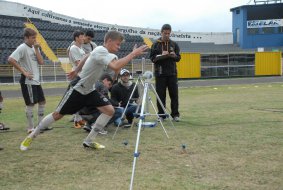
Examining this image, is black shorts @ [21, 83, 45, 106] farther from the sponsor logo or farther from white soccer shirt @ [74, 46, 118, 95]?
the sponsor logo

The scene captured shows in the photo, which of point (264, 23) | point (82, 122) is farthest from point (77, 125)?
point (264, 23)

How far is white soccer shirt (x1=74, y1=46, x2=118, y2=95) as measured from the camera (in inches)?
211

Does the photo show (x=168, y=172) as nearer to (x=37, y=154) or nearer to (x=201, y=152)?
(x=201, y=152)

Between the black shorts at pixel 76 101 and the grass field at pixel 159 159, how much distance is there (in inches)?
25.7

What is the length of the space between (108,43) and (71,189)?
2.24 meters

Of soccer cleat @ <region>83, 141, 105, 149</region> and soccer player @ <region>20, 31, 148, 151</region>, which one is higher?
soccer player @ <region>20, 31, 148, 151</region>

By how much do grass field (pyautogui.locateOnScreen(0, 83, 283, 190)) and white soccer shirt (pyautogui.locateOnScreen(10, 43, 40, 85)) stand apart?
3.56 ft

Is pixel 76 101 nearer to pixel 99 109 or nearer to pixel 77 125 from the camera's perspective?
pixel 99 109

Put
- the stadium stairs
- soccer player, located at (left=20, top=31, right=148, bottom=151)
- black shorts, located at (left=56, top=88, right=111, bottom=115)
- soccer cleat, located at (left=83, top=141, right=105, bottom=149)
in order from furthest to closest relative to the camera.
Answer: the stadium stairs
soccer cleat, located at (left=83, top=141, right=105, bottom=149)
black shorts, located at (left=56, top=88, right=111, bottom=115)
soccer player, located at (left=20, top=31, right=148, bottom=151)

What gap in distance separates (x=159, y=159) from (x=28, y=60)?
135 inches

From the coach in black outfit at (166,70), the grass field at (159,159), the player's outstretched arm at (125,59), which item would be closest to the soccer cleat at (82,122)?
the grass field at (159,159)

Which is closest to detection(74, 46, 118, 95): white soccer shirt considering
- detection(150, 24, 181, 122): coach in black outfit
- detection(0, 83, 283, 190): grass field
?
detection(0, 83, 283, 190): grass field

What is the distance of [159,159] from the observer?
5316 millimetres

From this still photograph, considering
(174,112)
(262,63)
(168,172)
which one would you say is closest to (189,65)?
(262,63)
